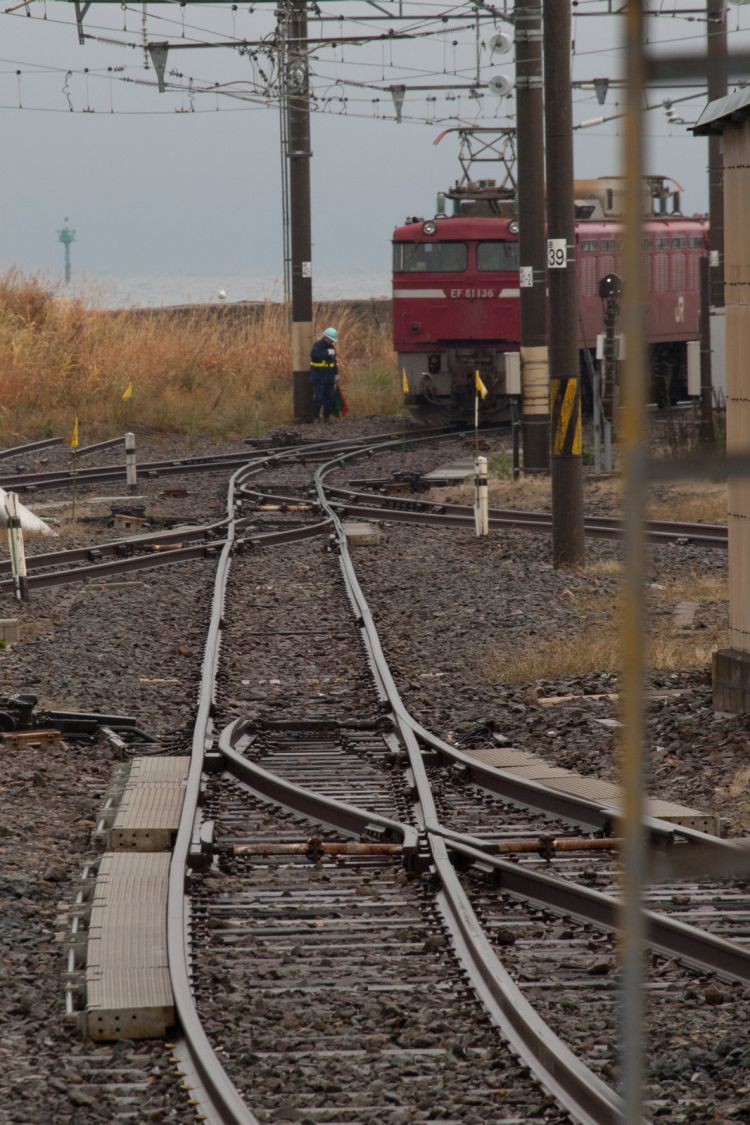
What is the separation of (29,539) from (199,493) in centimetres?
407

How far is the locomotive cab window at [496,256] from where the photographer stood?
90.9ft

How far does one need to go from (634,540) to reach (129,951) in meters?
3.74

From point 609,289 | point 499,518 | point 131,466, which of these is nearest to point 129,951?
point 499,518

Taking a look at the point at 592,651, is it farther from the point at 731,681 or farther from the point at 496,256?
the point at 496,256

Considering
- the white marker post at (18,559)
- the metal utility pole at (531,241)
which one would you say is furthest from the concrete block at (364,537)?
the white marker post at (18,559)

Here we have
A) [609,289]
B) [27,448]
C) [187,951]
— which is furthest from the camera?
[27,448]

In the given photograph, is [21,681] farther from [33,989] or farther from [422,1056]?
[422,1056]

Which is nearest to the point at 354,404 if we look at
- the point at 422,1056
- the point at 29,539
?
the point at 29,539

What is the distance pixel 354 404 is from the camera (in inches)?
1270

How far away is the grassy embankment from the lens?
29766mm

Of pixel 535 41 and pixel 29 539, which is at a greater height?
pixel 535 41

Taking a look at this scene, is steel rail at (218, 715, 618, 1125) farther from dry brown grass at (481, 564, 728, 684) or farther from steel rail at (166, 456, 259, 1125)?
dry brown grass at (481, 564, 728, 684)

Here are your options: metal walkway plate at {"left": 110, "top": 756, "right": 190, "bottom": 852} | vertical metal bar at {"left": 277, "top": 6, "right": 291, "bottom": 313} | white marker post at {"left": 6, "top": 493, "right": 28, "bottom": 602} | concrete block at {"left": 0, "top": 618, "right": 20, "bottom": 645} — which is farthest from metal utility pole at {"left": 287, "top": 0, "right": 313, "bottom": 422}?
metal walkway plate at {"left": 110, "top": 756, "right": 190, "bottom": 852}

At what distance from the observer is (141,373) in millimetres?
32125
